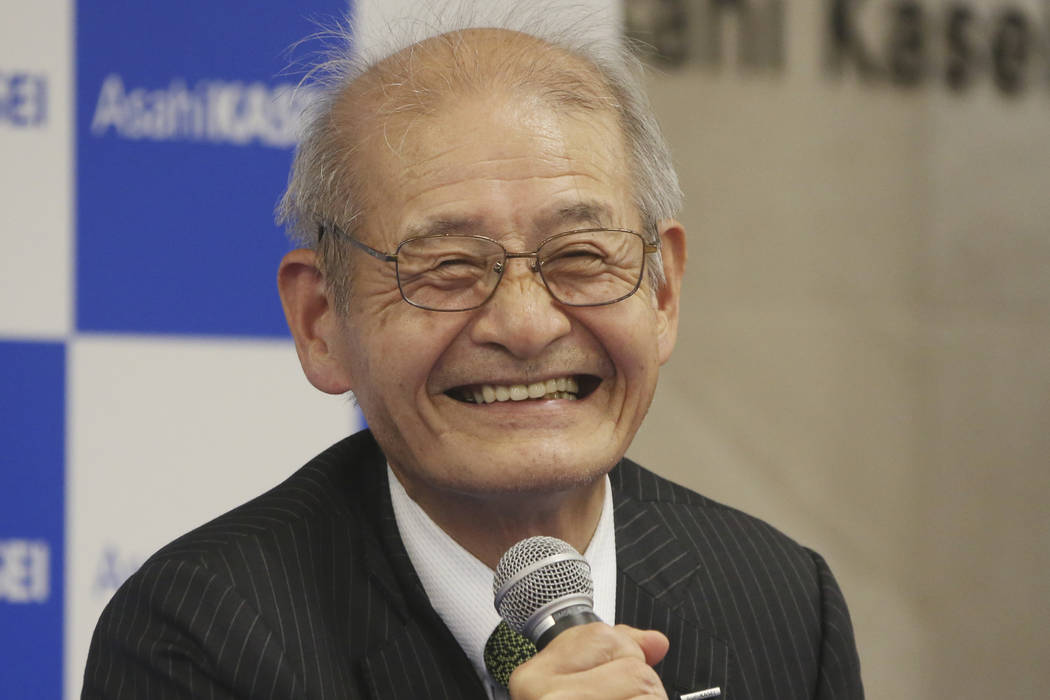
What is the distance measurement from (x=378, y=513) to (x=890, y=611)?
2766 millimetres

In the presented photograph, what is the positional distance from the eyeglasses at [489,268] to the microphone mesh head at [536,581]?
1.54 feet

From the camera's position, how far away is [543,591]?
147cm

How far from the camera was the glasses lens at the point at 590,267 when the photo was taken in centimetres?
189

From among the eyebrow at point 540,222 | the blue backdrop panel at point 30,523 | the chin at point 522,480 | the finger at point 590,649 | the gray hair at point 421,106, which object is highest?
the gray hair at point 421,106

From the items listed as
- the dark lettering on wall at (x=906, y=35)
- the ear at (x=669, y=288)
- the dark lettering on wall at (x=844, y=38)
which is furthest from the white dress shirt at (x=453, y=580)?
the dark lettering on wall at (x=906, y=35)

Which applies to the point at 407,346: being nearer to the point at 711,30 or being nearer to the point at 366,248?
the point at 366,248

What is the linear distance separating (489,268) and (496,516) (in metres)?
0.40

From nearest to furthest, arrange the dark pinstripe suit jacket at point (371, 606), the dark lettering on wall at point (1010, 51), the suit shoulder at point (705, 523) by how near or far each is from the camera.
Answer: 1. the dark pinstripe suit jacket at point (371, 606)
2. the suit shoulder at point (705, 523)
3. the dark lettering on wall at point (1010, 51)

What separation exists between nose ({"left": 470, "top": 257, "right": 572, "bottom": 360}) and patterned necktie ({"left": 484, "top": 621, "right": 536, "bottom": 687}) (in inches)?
16.4

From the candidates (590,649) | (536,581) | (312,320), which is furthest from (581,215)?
(590,649)

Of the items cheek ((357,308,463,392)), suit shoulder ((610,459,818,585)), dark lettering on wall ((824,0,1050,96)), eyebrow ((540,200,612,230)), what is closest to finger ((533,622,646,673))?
cheek ((357,308,463,392))

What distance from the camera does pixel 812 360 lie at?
14.1 feet

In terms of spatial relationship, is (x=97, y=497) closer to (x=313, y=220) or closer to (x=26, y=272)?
(x=26, y=272)

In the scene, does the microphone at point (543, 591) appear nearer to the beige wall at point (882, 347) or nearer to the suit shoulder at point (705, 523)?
the suit shoulder at point (705, 523)
